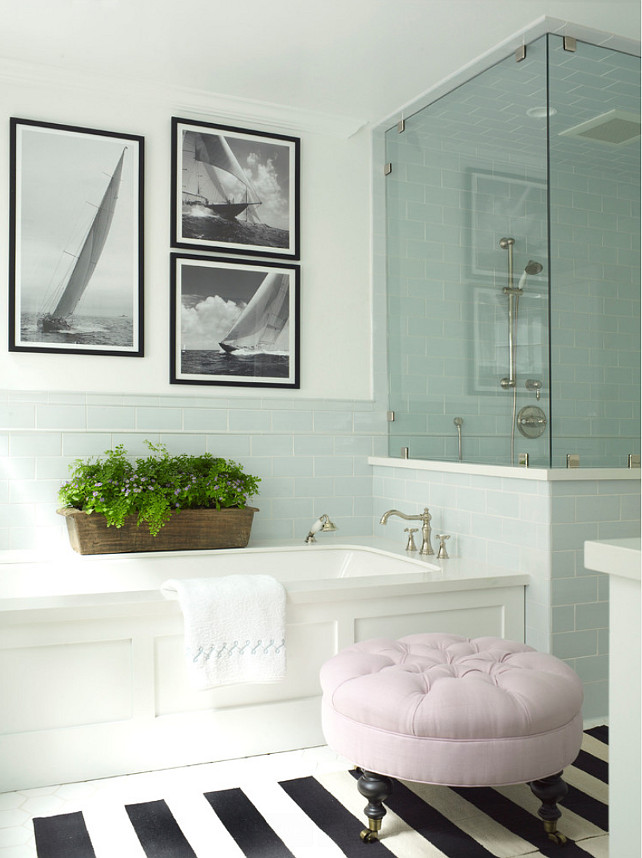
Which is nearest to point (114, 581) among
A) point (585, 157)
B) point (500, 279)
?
point (500, 279)

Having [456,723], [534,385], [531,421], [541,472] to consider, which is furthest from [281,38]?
[456,723]

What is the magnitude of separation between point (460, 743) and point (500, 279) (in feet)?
5.89

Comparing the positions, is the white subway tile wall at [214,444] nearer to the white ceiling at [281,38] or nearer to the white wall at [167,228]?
the white wall at [167,228]

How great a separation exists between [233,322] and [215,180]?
0.66m

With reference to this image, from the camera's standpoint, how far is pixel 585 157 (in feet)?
9.14

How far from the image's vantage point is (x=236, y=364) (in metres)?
3.59

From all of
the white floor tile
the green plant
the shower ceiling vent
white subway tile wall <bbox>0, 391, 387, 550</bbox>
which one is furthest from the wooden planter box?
the shower ceiling vent

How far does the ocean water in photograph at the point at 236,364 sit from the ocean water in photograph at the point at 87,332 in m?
0.27

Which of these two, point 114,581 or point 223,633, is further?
point 114,581

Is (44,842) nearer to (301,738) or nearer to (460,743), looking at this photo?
(301,738)

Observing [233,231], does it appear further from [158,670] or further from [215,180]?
[158,670]

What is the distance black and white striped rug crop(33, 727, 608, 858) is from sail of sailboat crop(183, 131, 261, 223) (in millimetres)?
2455

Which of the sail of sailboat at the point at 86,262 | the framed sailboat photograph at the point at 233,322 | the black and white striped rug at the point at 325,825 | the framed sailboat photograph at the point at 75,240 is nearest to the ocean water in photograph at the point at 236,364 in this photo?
the framed sailboat photograph at the point at 233,322

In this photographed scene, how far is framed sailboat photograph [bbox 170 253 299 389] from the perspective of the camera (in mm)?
3502
